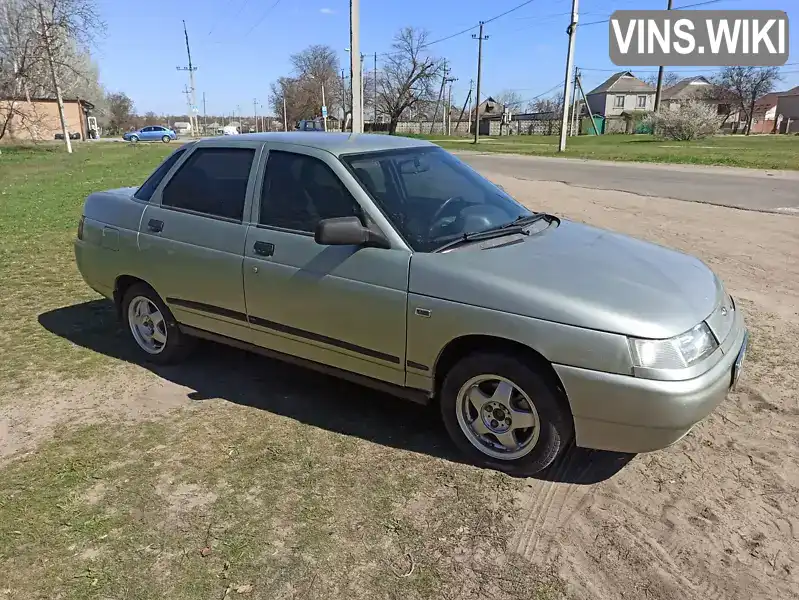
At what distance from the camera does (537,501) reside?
10.4ft

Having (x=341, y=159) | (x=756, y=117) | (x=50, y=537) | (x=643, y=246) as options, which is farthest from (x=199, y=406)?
(x=756, y=117)

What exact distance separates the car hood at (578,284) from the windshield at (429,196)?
0.78 ft

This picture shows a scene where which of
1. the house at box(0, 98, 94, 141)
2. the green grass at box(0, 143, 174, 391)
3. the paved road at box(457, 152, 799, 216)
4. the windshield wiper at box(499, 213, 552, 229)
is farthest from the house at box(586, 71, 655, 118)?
the windshield wiper at box(499, 213, 552, 229)

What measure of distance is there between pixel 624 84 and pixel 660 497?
335 ft

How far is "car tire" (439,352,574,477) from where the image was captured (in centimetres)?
310

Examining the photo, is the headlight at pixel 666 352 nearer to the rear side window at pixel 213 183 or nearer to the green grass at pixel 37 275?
the rear side window at pixel 213 183

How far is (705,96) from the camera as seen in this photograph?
3250 inches

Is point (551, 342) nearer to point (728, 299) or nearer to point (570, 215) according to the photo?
point (728, 299)

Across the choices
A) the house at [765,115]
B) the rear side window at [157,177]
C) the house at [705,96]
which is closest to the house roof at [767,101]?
the house at [765,115]

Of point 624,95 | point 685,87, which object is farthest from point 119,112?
point 685,87

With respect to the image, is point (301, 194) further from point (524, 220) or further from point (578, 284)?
Result: point (578, 284)

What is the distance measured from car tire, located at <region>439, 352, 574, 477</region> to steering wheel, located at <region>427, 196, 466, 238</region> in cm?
80

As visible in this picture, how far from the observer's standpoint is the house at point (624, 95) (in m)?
93.3

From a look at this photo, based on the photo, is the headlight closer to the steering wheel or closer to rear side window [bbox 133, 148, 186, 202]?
the steering wheel
